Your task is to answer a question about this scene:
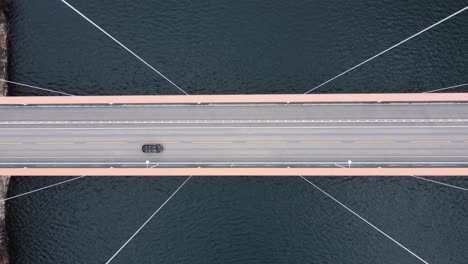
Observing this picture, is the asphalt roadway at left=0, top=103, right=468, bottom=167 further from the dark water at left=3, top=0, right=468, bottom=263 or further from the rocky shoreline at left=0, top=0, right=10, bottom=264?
the rocky shoreline at left=0, top=0, right=10, bottom=264

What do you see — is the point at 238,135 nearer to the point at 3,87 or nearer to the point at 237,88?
the point at 237,88

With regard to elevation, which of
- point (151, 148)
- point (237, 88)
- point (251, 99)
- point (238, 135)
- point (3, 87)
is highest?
point (3, 87)

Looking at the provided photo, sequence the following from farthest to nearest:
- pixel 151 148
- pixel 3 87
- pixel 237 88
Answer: pixel 3 87 → pixel 237 88 → pixel 151 148

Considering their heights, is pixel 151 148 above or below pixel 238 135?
below

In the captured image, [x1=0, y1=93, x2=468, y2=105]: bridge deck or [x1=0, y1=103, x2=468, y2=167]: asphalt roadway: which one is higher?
[x1=0, y1=93, x2=468, y2=105]: bridge deck

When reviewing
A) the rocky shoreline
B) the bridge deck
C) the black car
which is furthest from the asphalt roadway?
the rocky shoreline

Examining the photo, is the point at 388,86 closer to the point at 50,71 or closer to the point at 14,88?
the point at 50,71

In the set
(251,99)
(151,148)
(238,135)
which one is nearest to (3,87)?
(151,148)

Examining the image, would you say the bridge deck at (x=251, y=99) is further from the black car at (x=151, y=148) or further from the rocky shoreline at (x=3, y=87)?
the rocky shoreline at (x=3, y=87)
